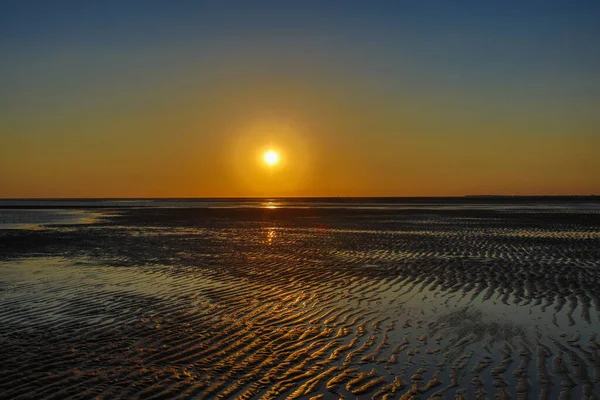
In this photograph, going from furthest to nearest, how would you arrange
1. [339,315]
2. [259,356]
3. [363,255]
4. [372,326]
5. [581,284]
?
[363,255], [581,284], [339,315], [372,326], [259,356]

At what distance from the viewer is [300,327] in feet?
31.2

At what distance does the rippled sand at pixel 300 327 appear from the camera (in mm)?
6617

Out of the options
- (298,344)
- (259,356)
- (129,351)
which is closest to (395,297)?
(298,344)

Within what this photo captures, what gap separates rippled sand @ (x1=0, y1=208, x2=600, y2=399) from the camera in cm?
662

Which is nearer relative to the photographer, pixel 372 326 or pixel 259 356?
pixel 259 356

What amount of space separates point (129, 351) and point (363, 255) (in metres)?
13.7

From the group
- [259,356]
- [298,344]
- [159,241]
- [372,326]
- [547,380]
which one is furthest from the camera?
[159,241]

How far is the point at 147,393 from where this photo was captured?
627 centimetres

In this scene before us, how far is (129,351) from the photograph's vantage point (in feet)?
26.3

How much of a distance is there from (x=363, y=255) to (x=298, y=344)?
12536 millimetres

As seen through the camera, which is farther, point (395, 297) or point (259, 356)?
point (395, 297)

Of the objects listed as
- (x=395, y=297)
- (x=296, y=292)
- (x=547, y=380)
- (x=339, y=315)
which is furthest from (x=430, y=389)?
(x=296, y=292)

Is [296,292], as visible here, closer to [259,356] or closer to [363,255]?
[259,356]

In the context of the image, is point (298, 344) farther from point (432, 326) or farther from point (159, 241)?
point (159, 241)
